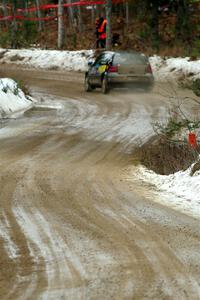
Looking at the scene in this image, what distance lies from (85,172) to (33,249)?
3.85 meters

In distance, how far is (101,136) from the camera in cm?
1341

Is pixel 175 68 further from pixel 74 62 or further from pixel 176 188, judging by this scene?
pixel 176 188

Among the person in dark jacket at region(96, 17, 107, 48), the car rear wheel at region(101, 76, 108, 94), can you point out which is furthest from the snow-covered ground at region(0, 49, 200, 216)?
the car rear wheel at region(101, 76, 108, 94)

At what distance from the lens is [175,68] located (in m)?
26.9

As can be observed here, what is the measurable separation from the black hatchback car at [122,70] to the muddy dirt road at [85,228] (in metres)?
8.55

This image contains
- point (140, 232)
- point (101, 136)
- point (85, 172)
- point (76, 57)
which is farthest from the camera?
point (76, 57)

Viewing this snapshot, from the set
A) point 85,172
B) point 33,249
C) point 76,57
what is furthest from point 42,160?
point 76,57

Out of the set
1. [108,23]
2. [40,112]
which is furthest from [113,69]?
[108,23]

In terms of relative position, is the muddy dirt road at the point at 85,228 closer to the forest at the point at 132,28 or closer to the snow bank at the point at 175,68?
the snow bank at the point at 175,68

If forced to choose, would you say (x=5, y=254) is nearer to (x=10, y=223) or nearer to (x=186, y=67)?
(x=10, y=223)

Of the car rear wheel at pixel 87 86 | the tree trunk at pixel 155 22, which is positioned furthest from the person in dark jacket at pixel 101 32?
the car rear wheel at pixel 87 86

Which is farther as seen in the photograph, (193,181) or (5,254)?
(193,181)

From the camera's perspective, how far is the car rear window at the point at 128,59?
71.2 feet

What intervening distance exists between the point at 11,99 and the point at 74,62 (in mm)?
15338
